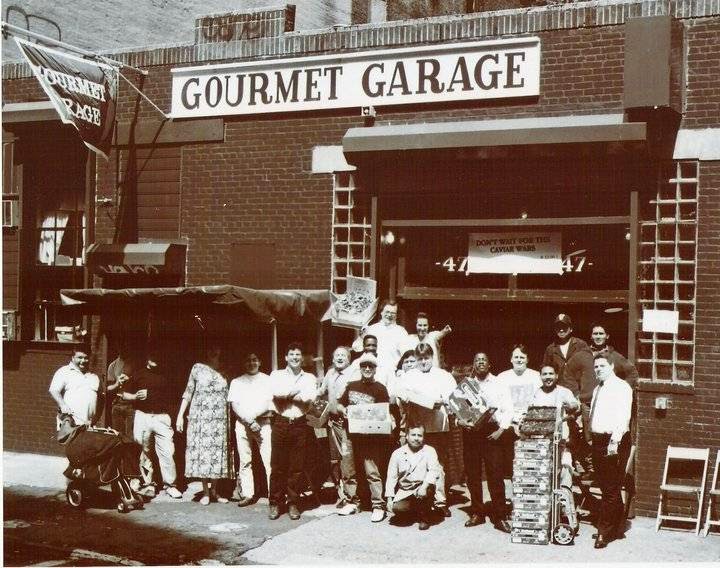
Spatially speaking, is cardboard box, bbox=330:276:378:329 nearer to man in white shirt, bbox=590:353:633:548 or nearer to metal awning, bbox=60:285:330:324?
metal awning, bbox=60:285:330:324

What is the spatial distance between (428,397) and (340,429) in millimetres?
1251

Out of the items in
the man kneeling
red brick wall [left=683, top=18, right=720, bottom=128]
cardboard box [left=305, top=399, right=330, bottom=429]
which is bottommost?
the man kneeling

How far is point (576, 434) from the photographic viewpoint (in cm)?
1080

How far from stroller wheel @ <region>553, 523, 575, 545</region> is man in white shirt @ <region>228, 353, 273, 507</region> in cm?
369

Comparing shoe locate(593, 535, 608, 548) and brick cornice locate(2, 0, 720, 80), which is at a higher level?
brick cornice locate(2, 0, 720, 80)

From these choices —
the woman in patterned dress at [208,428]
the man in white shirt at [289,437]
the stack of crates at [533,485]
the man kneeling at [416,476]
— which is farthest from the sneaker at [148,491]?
the stack of crates at [533,485]

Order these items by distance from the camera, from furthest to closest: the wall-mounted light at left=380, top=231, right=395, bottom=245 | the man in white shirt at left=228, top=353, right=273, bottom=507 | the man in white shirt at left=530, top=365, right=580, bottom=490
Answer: the wall-mounted light at left=380, top=231, right=395, bottom=245
the man in white shirt at left=228, top=353, right=273, bottom=507
the man in white shirt at left=530, top=365, right=580, bottom=490

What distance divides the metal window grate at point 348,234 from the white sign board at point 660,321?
362 cm

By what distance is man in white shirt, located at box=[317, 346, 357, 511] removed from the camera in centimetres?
1145

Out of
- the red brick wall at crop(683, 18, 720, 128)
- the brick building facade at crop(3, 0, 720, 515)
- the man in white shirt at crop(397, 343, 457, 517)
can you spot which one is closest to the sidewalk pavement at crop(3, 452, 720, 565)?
the man in white shirt at crop(397, 343, 457, 517)

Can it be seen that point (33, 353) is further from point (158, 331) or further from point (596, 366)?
point (596, 366)

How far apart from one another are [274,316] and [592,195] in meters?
4.06

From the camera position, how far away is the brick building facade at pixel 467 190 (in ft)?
36.9

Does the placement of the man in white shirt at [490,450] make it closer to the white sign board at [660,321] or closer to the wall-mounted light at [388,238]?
the white sign board at [660,321]
